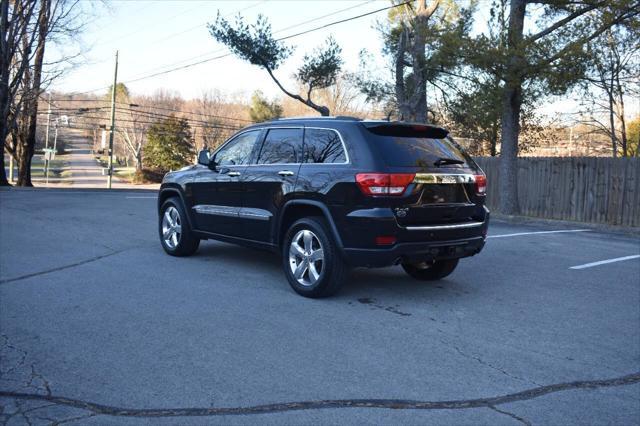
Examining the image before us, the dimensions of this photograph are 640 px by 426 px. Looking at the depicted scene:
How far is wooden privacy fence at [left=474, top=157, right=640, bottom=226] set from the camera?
54.1 feet

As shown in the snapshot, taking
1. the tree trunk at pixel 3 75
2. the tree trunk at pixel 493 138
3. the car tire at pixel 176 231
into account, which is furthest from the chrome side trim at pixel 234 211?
the tree trunk at pixel 3 75

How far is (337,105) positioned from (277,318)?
5277 centimetres

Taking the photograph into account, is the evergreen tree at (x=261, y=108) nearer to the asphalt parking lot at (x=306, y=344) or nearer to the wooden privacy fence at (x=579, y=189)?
the wooden privacy fence at (x=579, y=189)

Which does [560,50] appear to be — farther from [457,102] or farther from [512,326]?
[512,326]

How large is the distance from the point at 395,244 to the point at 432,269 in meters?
1.62

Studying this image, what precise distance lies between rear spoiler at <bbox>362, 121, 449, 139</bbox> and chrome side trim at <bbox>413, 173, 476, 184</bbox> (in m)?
0.54

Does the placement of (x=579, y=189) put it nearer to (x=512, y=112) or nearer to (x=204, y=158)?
(x=512, y=112)

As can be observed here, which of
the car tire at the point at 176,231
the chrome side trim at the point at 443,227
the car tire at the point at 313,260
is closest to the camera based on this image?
the chrome side trim at the point at 443,227

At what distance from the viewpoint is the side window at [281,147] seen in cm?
646

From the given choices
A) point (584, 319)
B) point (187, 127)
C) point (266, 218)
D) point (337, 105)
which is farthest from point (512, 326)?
point (187, 127)

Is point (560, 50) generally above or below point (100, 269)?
above

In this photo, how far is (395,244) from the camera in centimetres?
547

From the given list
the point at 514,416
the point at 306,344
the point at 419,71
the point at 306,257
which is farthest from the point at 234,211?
the point at 419,71

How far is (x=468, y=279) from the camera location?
7.13 metres
